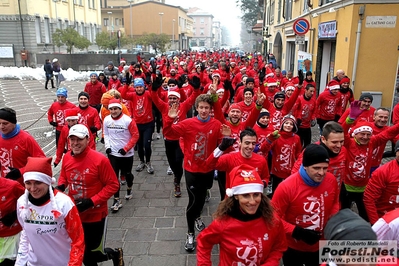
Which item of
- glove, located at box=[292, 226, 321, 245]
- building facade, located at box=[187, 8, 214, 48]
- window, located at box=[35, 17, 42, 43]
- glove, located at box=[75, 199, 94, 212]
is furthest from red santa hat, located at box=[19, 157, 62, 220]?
building facade, located at box=[187, 8, 214, 48]

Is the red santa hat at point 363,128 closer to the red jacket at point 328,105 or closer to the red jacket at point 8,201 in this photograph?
the red jacket at point 328,105

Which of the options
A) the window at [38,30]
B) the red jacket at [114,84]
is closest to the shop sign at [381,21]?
the red jacket at [114,84]

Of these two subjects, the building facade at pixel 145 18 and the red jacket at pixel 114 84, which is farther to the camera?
the building facade at pixel 145 18

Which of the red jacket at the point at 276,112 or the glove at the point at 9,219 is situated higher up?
the red jacket at the point at 276,112

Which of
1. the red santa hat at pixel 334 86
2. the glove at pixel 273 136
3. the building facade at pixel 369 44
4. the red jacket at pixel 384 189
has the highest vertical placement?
the building facade at pixel 369 44

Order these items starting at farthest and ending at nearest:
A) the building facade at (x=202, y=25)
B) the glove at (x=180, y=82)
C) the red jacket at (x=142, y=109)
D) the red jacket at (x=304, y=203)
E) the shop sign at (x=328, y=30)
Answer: the building facade at (x=202, y=25)
the shop sign at (x=328, y=30)
the glove at (x=180, y=82)
the red jacket at (x=142, y=109)
the red jacket at (x=304, y=203)

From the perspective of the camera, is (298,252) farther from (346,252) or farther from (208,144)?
(208,144)

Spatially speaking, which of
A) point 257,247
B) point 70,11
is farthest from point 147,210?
point 70,11

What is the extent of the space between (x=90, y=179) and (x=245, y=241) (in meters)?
2.22

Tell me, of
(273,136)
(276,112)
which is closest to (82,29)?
(276,112)

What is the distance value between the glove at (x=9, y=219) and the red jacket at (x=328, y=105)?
25.0ft

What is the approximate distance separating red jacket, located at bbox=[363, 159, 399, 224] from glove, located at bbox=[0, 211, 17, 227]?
12.6 ft

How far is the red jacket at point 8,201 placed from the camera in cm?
378

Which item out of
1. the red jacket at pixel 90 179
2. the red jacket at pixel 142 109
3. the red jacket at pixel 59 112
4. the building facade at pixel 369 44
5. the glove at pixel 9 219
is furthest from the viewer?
the building facade at pixel 369 44
